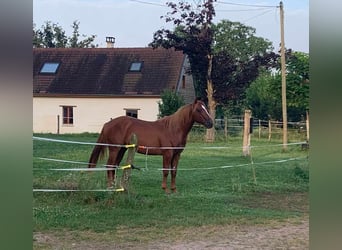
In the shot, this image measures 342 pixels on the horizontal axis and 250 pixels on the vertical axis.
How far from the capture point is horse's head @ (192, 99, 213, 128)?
5262mm

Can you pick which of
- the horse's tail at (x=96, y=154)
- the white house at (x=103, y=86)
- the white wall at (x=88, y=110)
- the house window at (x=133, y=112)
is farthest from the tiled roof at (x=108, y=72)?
the horse's tail at (x=96, y=154)

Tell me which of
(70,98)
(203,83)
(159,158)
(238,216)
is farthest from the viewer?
(70,98)

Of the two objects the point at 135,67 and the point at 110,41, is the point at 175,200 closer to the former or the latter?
the point at 135,67

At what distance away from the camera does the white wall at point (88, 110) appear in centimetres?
1284

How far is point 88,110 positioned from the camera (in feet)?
43.3

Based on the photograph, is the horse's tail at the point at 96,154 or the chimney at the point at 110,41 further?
the chimney at the point at 110,41

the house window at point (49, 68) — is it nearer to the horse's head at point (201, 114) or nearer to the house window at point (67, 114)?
the house window at point (67, 114)

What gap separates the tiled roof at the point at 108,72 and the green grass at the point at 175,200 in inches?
269

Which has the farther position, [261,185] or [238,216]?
[261,185]

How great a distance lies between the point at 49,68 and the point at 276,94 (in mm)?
6669
